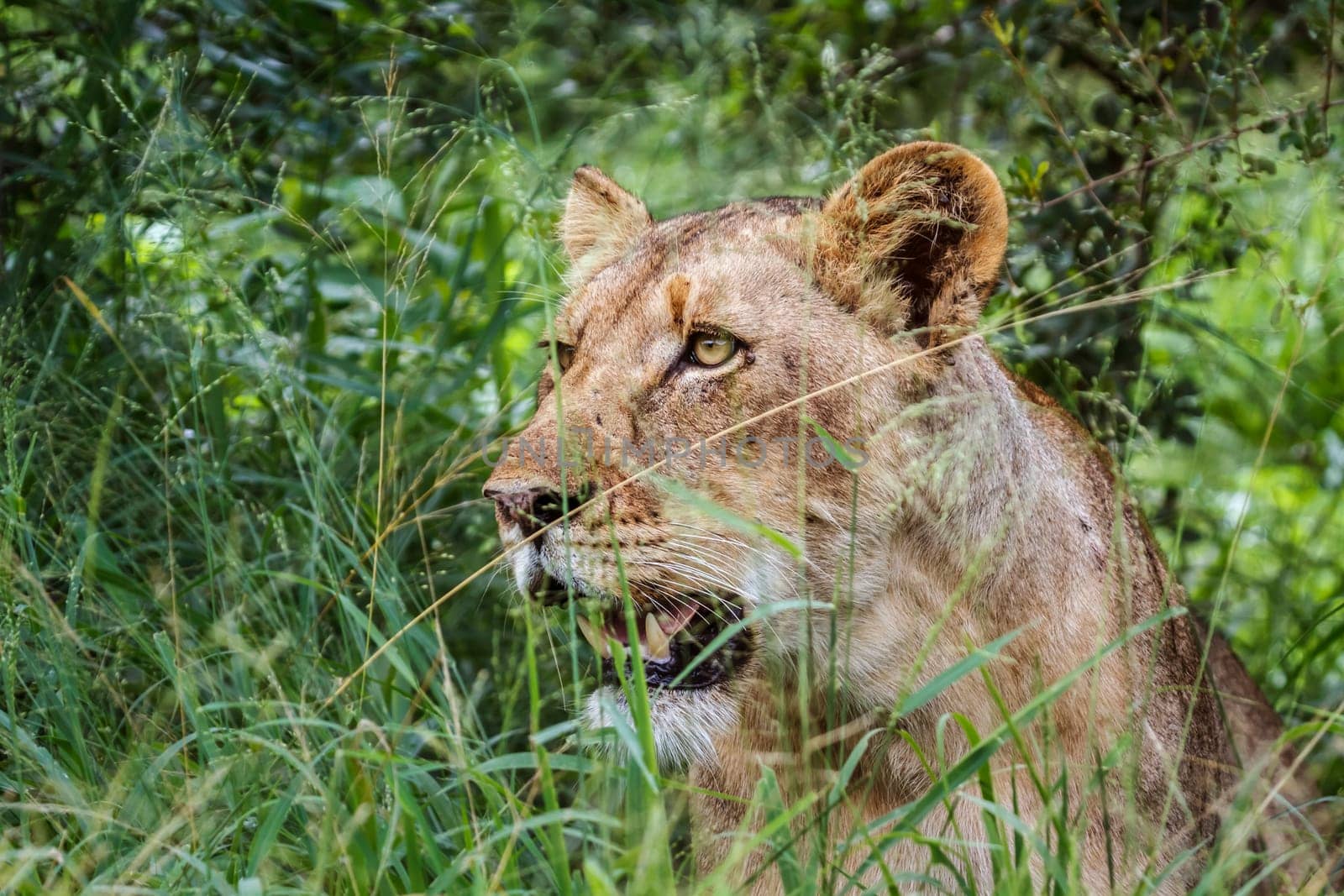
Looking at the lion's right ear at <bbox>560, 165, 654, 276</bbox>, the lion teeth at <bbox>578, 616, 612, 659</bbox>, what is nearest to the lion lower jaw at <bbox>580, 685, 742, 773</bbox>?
the lion teeth at <bbox>578, 616, 612, 659</bbox>

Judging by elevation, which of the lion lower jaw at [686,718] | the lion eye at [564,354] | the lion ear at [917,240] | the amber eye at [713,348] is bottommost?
the lion lower jaw at [686,718]

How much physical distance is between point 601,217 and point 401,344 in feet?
2.25

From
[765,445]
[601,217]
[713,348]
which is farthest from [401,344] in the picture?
[765,445]

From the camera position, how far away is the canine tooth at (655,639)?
8.44 feet

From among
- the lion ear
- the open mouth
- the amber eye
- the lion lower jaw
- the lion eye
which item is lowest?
the lion lower jaw

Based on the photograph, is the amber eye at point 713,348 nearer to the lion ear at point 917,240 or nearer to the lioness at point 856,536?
the lioness at point 856,536

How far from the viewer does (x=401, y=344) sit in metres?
3.68

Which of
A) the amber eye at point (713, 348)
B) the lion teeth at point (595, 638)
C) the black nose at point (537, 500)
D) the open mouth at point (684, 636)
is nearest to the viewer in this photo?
the lion teeth at point (595, 638)

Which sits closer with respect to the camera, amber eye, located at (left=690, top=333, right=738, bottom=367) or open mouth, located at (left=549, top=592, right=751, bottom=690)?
open mouth, located at (left=549, top=592, right=751, bottom=690)

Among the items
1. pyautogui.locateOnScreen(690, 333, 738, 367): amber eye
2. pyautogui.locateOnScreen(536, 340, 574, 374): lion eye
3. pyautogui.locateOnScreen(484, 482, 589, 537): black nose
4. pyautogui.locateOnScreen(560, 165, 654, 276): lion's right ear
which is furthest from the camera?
pyautogui.locateOnScreen(560, 165, 654, 276): lion's right ear

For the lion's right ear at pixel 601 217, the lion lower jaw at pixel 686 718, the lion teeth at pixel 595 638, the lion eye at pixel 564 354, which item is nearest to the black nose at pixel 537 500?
the lion teeth at pixel 595 638

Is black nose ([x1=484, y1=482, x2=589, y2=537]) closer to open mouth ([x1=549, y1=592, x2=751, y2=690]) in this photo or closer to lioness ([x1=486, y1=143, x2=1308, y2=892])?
lioness ([x1=486, y1=143, x2=1308, y2=892])

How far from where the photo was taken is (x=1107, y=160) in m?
4.17

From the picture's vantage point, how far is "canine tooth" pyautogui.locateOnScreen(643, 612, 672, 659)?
2.57m
